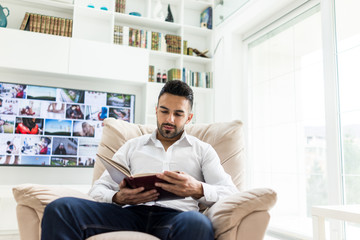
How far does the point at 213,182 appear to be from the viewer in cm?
158

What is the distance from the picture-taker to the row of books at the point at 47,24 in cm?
316

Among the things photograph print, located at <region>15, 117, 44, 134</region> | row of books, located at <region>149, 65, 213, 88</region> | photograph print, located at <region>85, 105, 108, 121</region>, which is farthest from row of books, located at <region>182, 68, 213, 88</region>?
photograph print, located at <region>15, 117, 44, 134</region>

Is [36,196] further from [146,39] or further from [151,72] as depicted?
[146,39]

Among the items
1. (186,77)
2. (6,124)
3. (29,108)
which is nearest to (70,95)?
(29,108)

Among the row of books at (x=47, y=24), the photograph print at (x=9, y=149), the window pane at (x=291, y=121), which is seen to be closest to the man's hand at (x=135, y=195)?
the window pane at (x=291, y=121)

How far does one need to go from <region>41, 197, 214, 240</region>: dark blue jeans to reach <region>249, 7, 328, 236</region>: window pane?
5.47 ft

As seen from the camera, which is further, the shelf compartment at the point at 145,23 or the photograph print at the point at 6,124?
the shelf compartment at the point at 145,23

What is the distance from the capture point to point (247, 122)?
3486 millimetres

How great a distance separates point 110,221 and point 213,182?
1.78 ft

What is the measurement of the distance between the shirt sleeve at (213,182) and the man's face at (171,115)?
0.21 m

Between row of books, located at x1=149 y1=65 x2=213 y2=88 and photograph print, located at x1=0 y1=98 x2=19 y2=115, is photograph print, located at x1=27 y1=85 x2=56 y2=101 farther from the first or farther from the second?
row of books, located at x1=149 y1=65 x2=213 y2=88

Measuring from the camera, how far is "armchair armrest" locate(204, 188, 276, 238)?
1.22 meters

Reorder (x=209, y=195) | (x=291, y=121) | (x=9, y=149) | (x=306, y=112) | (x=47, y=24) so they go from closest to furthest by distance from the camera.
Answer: (x=209, y=195) → (x=306, y=112) → (x=291, y=121) → (x=9, y=149) → (x=47, y=24)

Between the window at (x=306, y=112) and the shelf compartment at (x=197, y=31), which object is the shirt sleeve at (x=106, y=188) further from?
the shelf compartment at (x=197, y=31)
